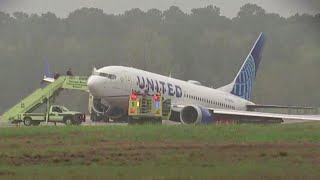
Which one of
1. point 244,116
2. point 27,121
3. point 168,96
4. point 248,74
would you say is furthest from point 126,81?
point 248,74

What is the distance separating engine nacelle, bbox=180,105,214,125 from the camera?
154ft

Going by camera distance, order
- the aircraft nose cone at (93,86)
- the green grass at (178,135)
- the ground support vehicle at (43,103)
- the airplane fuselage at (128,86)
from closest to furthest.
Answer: the green grass at (178,135) < the aircraft nose cone at (93,86) < the airplane fuselage at (128,86) < the ground support vehicle at (43,103)

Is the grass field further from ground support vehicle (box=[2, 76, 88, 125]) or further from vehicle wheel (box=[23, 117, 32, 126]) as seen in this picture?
ground support vehicle (box=[2, 76, 88, 125])

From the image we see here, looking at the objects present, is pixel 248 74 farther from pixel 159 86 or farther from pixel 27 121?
pixel 27 121

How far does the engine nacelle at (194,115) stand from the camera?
47.0 meters

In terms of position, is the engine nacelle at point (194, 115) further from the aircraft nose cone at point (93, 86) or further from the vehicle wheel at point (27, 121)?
the vehicle wheel at point (27, 121)

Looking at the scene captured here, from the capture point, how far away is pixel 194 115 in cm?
4753

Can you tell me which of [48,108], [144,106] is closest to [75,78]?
[48,108]

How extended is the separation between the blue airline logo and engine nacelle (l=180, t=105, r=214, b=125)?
79.2 inches

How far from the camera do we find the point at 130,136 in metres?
26.8

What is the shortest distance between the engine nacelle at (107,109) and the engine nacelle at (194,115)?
430cm

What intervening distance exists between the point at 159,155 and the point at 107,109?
28.8 m

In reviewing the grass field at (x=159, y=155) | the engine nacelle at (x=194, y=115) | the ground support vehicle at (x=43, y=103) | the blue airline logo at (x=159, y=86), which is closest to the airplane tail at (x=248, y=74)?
the blue airline logo at (x=159, y=86)

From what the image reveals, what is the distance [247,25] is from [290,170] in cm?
5116
